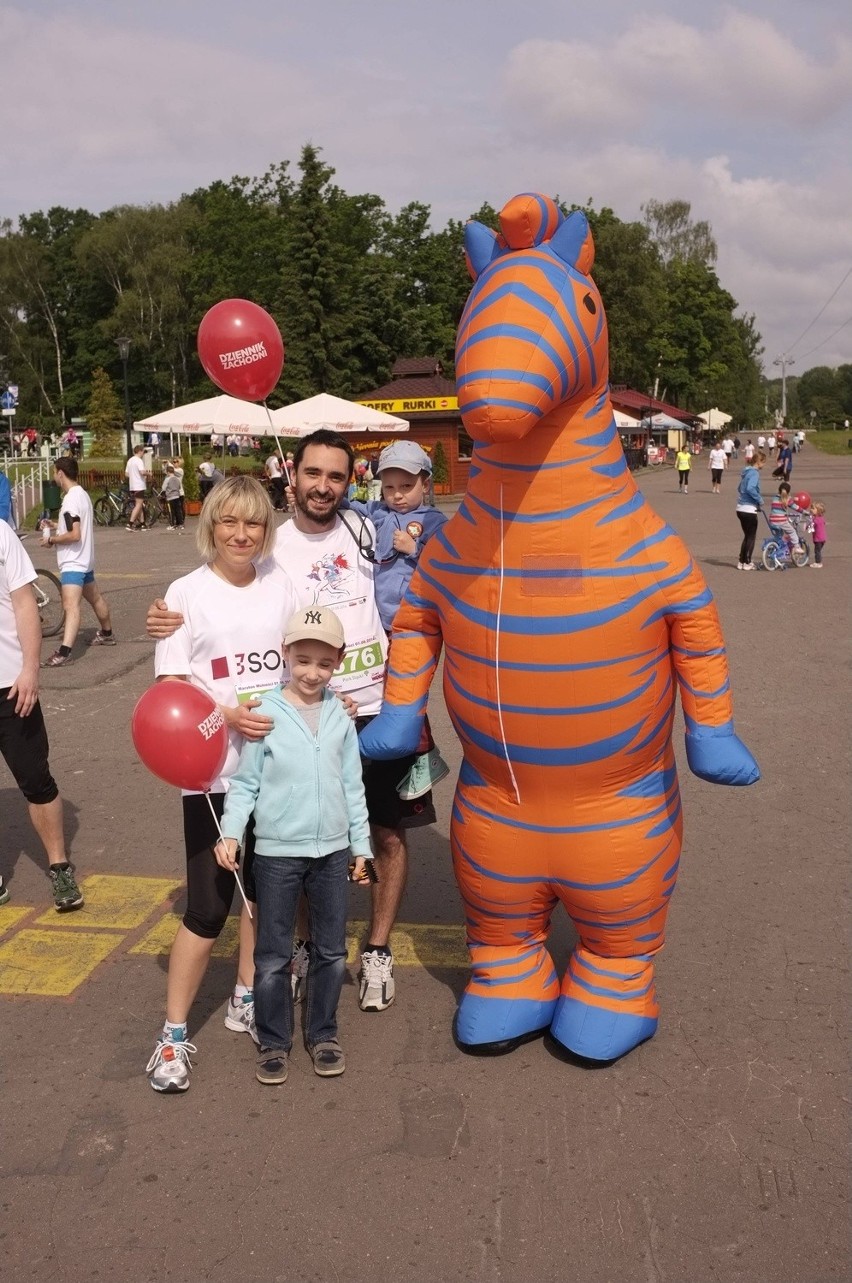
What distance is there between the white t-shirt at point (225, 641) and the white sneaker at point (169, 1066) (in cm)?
76

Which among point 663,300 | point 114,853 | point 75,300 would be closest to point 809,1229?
point 114,853

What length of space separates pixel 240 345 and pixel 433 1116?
2.73m

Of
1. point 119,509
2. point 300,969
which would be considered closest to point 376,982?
point 300,969

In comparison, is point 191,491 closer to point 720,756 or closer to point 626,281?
point 720,756

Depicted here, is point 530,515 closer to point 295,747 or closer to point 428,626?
point 428,626

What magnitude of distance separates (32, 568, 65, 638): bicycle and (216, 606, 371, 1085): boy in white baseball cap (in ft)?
23.0

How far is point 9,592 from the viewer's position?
445 centimetres

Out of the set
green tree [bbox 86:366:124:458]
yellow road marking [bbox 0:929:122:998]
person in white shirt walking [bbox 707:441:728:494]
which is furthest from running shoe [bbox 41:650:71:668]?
green tree [bbox 86:366:124:458]

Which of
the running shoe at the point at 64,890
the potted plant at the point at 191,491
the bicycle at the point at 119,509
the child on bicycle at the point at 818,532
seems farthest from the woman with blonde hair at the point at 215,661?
the potted plant at the point at 191,491

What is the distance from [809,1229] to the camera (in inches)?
108

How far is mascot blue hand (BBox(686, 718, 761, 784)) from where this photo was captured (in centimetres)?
336

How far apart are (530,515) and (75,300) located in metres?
65.1

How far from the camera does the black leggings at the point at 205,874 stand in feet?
11.2

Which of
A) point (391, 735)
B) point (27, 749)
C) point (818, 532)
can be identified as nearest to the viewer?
point (391, 735)
